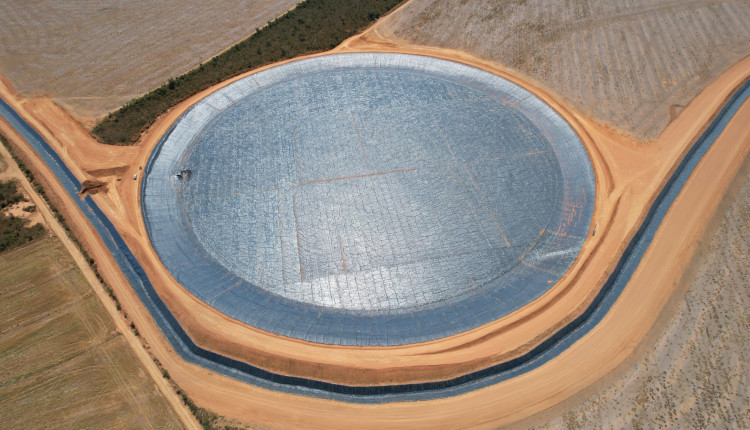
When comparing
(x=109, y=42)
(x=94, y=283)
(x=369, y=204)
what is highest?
(x=109, y=42)

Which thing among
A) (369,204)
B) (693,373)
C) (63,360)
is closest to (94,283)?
(63,360)

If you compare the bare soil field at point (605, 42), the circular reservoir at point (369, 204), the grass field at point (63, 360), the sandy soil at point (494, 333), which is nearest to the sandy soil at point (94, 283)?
the grass field at point (63, 360)

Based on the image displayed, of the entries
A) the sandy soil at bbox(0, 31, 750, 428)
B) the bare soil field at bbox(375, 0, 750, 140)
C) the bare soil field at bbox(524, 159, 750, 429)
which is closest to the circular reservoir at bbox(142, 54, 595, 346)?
the sandy soil at bbox(0, 31, 750, 428)

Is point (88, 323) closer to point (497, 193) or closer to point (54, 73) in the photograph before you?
point (497, 193)

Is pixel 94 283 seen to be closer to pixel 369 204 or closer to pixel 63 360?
pixel 63 360

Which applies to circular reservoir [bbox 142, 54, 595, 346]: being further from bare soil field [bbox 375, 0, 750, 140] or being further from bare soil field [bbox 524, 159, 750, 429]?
bare soil field [bbox 524, 159, 750, 429]
